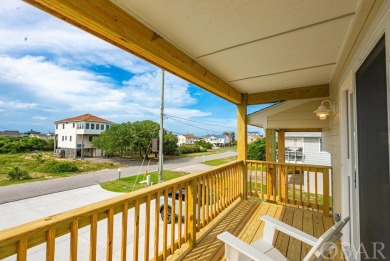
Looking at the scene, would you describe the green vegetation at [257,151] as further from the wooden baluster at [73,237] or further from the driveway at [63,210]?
the wooden baluster at [73,237]

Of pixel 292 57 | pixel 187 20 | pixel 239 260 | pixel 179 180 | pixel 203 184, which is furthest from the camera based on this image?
pixel 203 184

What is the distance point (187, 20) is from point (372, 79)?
59.2 inches

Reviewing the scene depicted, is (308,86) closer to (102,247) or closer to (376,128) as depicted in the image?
(376,128)

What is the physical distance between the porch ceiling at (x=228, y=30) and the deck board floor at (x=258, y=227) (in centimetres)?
219

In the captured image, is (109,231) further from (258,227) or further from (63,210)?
(63,210)

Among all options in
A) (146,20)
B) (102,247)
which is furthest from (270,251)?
(102,247)

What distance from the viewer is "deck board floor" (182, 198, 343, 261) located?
2.24 m

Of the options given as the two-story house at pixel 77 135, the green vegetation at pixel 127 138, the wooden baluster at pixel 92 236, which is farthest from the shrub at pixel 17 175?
the wooden baluster at pixel 92 236

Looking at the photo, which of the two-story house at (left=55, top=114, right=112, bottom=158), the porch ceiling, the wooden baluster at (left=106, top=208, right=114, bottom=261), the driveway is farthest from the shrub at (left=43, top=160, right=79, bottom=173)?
the wooden baluster at (left=106, top=208, right=114, bottom=261)

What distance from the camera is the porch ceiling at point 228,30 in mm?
1440

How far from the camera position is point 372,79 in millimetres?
1380

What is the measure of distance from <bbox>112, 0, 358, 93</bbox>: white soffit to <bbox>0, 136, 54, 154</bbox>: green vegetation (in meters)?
40.2

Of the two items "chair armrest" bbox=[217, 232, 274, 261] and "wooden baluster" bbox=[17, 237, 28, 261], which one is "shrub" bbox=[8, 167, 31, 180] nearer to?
"wooden baluster" bbox=[17, 237, 28, 261]

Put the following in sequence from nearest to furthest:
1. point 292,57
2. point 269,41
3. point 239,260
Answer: point 239,260 < point 269,41 < point 292,57
